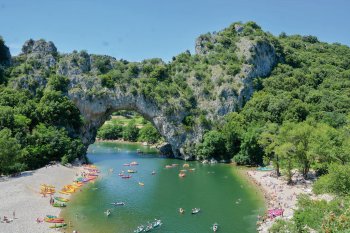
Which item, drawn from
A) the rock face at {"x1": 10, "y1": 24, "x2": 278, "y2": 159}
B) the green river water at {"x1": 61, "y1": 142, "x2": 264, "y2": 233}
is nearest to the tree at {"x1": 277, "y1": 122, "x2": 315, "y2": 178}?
the green river water at {"x1": 61, "y1": 142, "x2": 264, "y2": 233}

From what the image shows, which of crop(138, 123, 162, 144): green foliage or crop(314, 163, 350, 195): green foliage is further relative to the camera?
crop(138, 123, 162, 144): green foliage

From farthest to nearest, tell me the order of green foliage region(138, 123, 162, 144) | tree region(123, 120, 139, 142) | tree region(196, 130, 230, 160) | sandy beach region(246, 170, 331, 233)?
tree region(123, 120, 139, 142)
green foliage region(138, 123, 162, 144)
tree region(196, 130, 230, 160)
sandy beach region(246, 170, 331, 233)

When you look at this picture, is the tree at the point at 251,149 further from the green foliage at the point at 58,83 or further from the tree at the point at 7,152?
the tree at the point at 7,152

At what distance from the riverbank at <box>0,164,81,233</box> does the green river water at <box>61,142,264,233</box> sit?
3709 millimetres

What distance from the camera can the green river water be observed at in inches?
1708

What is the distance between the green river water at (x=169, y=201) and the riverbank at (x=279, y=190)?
150 centimetres

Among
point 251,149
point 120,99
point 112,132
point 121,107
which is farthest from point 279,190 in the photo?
point 112,132

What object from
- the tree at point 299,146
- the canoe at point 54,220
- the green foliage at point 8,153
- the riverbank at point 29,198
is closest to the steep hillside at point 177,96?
the green foliage at point 8,153

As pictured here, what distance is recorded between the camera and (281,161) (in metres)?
64.2

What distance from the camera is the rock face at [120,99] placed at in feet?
322

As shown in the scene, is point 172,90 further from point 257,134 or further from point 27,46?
point 27,46

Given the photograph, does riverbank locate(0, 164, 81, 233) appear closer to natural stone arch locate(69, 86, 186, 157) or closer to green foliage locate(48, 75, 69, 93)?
natural stone arch locate(69, 86, 186, 157)

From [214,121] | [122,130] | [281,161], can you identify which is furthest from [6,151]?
[122,130]

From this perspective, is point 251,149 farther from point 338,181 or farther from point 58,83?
point 58,83
